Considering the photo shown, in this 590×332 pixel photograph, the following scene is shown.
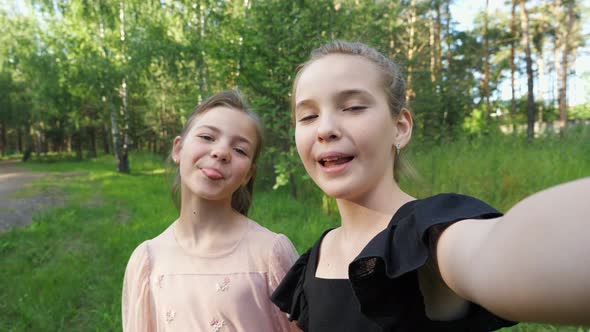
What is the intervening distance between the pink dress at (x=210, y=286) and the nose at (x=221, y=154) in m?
0.33

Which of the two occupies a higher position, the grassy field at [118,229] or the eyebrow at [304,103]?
the eyebrow at [304,103]

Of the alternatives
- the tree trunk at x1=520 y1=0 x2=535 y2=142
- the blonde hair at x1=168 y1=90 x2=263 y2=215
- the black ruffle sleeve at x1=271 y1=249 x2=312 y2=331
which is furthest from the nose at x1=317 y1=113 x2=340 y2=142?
the tree trunk at x1=520 y1=0 x2=535 y2=142

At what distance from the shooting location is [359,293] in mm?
907

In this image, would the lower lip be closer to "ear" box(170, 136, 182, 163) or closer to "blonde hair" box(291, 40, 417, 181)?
"blonde hair" box(291, 40, 417, 181)

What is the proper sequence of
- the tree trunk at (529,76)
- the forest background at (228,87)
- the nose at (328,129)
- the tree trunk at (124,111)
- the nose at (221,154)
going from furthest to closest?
1. the tree trunk at (124,111)
2. the tree trunk at (529,76)
3. the forest background at (228,87)
4. the nose at (221,154)
5. the nose at (328,129)

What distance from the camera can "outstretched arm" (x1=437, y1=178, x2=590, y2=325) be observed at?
17.0 inches

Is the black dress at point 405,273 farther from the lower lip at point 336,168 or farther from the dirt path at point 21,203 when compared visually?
the dirt path at point 21,203

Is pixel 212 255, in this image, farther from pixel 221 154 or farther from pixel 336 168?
pixel 336 168

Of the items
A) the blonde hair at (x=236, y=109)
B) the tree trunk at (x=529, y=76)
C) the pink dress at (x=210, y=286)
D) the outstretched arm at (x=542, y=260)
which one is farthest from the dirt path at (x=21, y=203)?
the tree trunk at (x=529, y=76)

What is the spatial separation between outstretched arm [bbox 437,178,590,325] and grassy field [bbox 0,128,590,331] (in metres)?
2.03

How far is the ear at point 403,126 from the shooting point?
128 centimetres

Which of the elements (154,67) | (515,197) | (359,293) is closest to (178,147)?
(359,293)

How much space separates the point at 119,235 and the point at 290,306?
5.49 meters

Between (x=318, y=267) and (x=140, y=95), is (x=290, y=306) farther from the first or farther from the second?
(x=140, y=95)
